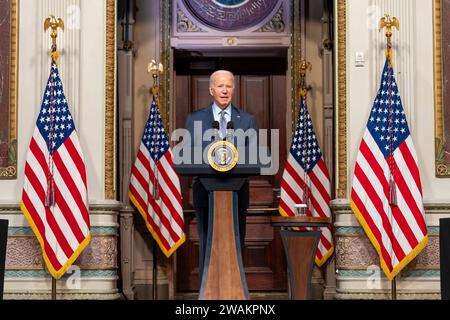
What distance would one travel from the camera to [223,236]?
567cm

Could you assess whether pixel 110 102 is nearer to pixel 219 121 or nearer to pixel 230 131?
pixel 219 121

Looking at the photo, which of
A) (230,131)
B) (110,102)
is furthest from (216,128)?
(110,102)

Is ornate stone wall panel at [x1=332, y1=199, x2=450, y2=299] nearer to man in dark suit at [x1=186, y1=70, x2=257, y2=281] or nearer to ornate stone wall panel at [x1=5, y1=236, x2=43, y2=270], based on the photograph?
man in dark suit at [x1=186, y1=70, x2=257, y2=281]

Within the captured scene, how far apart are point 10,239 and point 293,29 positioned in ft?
13.3

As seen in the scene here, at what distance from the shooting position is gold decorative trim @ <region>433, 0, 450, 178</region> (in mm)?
7930

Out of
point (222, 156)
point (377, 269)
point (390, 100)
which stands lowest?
point (377, 269)

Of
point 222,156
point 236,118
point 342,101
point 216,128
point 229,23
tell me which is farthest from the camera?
point 229,23

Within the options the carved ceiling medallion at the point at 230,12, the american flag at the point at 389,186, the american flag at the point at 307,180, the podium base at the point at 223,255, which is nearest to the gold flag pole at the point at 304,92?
the american flag at the point at 307,180

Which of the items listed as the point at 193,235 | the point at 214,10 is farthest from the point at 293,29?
the point at 193,235

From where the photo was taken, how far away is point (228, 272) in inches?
221

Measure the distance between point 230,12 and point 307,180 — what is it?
87.0 inches

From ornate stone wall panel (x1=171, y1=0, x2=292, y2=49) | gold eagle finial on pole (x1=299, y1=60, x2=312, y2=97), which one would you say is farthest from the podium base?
ornate stone wall panel (x1=171, y1=0, x2=292, y2=49)

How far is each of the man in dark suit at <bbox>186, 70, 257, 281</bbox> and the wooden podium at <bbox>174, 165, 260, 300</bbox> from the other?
1.13 feet

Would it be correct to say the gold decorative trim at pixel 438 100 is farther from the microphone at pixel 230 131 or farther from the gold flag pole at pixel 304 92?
the microphone at pixel 230 131
